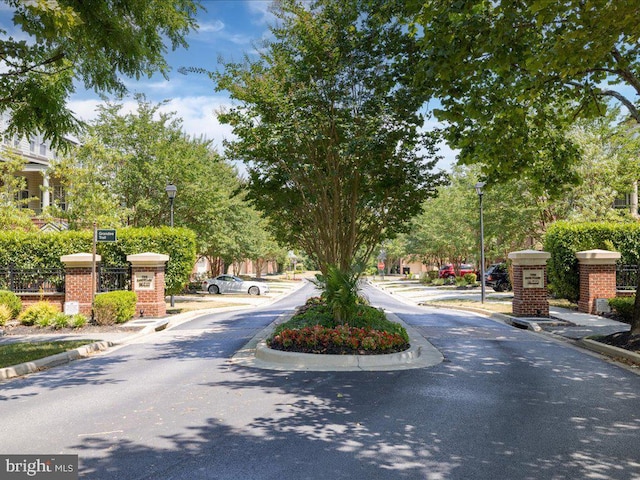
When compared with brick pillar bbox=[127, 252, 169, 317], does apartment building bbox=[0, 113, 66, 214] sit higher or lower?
higher

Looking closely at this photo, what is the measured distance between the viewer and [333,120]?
37.9 ft

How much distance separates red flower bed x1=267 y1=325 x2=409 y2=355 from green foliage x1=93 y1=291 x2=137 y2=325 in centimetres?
777

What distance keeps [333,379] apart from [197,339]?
6.34 meters

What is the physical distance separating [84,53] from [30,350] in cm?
669

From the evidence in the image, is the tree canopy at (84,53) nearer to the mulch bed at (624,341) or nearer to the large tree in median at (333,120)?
the large tree in median at (333,120)

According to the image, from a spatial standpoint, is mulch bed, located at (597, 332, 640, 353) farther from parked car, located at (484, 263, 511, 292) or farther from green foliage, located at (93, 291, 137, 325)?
parked car, located at (484, 263, 511, 292)

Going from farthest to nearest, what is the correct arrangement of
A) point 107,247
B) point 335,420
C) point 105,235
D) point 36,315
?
point 107,247, point 105,235, point 36,315, point 335,420

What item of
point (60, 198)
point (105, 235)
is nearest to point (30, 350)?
point (105, 235)

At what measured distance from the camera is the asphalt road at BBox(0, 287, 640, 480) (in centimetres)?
436

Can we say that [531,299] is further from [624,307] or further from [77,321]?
[77,321]

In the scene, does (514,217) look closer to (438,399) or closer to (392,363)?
(392,363)

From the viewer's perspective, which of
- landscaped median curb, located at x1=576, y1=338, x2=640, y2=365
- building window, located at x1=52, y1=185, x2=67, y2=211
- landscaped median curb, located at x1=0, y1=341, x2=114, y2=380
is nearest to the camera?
landscaped median curb, located at x1=0, y1=341, x2=114, y2=380

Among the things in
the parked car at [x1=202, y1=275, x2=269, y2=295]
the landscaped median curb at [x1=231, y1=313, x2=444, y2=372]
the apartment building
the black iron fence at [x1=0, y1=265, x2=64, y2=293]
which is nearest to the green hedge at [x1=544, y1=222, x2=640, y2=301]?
the landscaped median curb at [x1=231, y1=313, x2=444, y2=372]

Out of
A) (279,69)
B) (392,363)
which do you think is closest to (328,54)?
(279,69)
